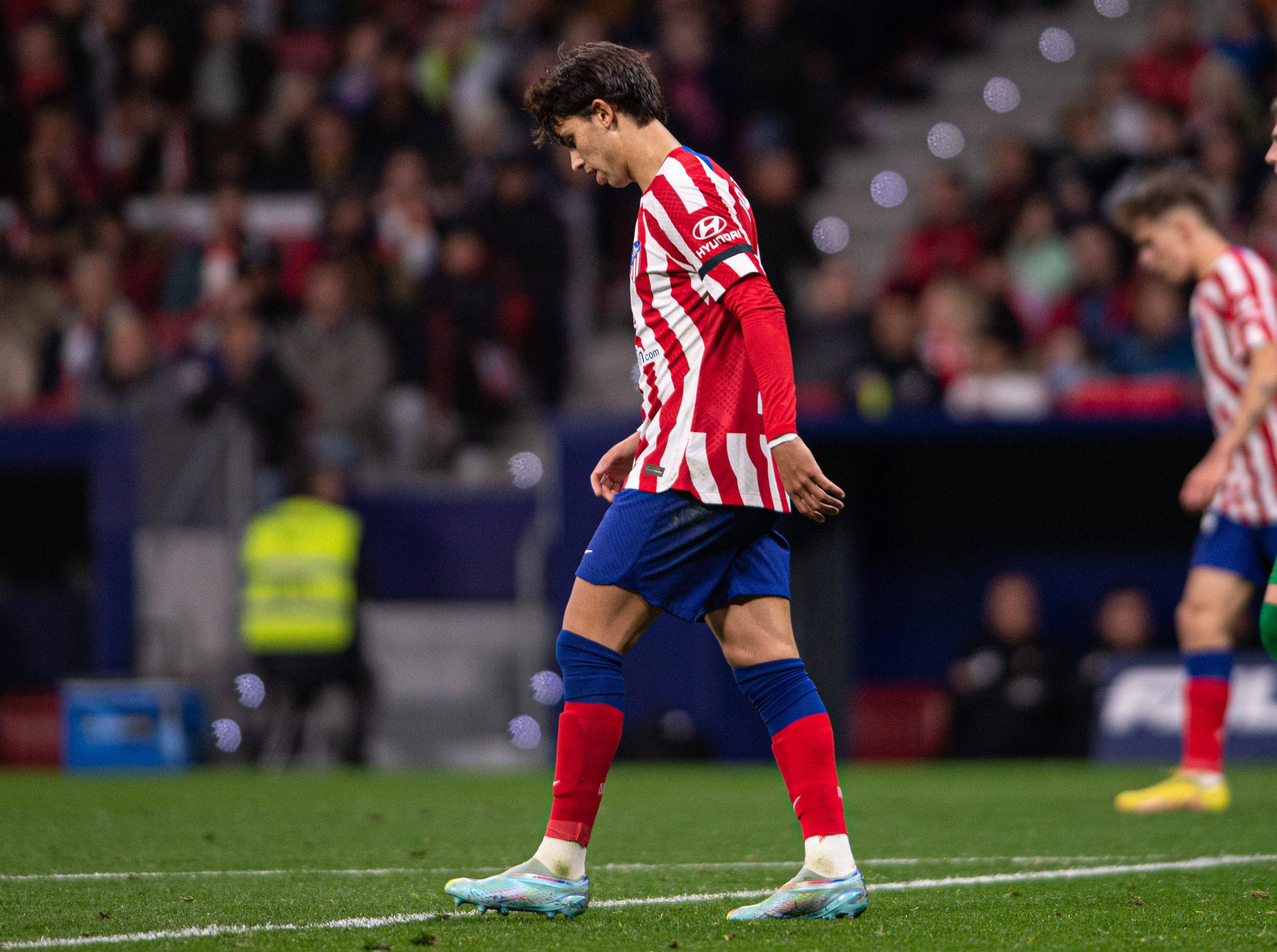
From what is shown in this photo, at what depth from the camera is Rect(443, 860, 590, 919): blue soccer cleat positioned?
3930 mm

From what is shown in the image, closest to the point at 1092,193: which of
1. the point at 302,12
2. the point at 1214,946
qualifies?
the point at 302,12

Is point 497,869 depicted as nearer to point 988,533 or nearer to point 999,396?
point 999,396

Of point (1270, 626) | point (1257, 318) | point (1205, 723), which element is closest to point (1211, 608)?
point (1205, 723)

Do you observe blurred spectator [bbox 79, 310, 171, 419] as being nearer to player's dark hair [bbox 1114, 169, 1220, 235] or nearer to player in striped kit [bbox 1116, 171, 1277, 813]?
player's dark hair [bbox 1114, 169, 1220, 235]

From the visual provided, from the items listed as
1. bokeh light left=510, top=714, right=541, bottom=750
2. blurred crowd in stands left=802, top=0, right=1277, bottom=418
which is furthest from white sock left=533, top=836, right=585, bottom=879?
bokeh light left=510, top=714, right=541, bottom=750

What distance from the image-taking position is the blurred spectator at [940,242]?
42.0ft

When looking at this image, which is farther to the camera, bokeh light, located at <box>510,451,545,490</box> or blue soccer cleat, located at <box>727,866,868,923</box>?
bokeh light, located at <box>510,451,545,490</box>

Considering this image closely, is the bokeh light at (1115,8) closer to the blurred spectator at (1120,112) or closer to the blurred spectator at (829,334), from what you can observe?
the blurred spectator at (1120,112)

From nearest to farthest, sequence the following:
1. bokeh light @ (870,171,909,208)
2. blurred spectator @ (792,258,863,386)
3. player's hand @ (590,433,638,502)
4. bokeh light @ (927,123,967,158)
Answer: player's hand @ (590,433,638,502) < blurred spectator @ (792,258,863,386) < bokeh light @ (870,171,909,208) < bokeh light @ (927,123,967,158)

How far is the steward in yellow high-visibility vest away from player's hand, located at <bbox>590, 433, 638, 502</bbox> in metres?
6.98

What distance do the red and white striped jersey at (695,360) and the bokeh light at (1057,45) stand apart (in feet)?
41.3

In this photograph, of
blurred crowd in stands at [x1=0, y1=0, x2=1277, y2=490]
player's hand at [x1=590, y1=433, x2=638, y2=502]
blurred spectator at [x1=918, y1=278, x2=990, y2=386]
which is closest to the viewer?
player's hand at [x1=590, y1=433, x2=638, y2=502]

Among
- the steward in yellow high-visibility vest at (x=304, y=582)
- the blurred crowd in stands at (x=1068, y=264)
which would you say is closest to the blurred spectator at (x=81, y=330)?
the steward in yellow high-visibility vest at (x=304, y=582)

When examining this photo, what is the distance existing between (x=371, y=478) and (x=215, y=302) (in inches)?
77.7
